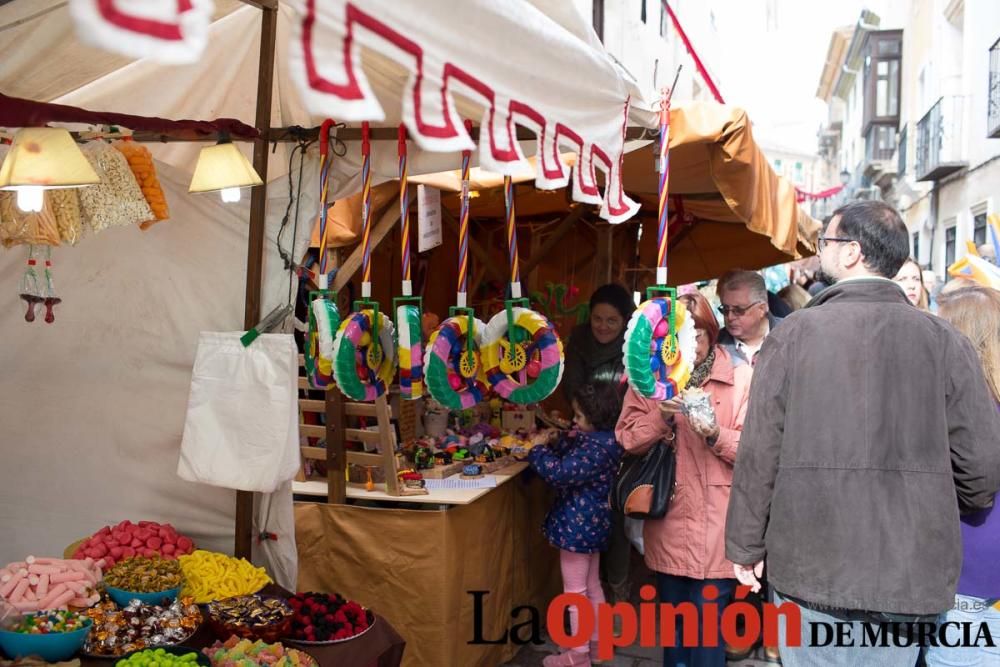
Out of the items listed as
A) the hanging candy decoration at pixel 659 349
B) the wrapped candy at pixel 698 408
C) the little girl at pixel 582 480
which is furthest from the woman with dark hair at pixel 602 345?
the hanging candy decoration at pixel 659 349

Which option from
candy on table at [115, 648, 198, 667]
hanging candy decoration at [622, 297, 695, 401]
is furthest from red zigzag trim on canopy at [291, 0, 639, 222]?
candy on table at [115, 648, 198, 667]

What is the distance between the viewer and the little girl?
4.30 m

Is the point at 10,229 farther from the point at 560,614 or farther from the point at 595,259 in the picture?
the point at 595,259

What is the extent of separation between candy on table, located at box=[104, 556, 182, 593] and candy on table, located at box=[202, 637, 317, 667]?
1.07ft

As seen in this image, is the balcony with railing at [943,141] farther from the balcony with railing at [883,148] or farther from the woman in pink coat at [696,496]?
the woman in pink coat at [696,496]

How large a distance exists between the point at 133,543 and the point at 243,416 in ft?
2.13

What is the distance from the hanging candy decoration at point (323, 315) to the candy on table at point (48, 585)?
3.36 ft

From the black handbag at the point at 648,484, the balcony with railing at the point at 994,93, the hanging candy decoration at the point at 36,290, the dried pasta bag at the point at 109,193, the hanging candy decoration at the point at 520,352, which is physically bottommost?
the black handbag at the point at 648,484

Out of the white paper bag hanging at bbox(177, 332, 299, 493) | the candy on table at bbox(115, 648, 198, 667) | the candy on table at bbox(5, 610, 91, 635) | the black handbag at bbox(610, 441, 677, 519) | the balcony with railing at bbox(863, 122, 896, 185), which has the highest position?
the balcony with railing at bbox(863, 122, 896, 185)

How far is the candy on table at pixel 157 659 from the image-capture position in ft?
8.20

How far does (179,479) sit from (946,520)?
2.70 metres

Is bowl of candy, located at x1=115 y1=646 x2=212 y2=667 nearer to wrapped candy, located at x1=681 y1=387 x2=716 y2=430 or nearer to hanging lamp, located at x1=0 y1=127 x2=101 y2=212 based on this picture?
hanging lamp, located at x1=0 y1=127 x2=101 y2=212

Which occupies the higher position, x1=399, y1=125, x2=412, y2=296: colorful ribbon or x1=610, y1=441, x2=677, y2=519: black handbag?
x1=399, y1=125, x2=412, y2=296: colorful ribbon

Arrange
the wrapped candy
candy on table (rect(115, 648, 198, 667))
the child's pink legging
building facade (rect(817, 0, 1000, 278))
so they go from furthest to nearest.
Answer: building facade (rect(817, 0, 1000, 278)) < the child's pink legging < the wrapped candy < candy on table (rect(115, 648, 198, 667))
